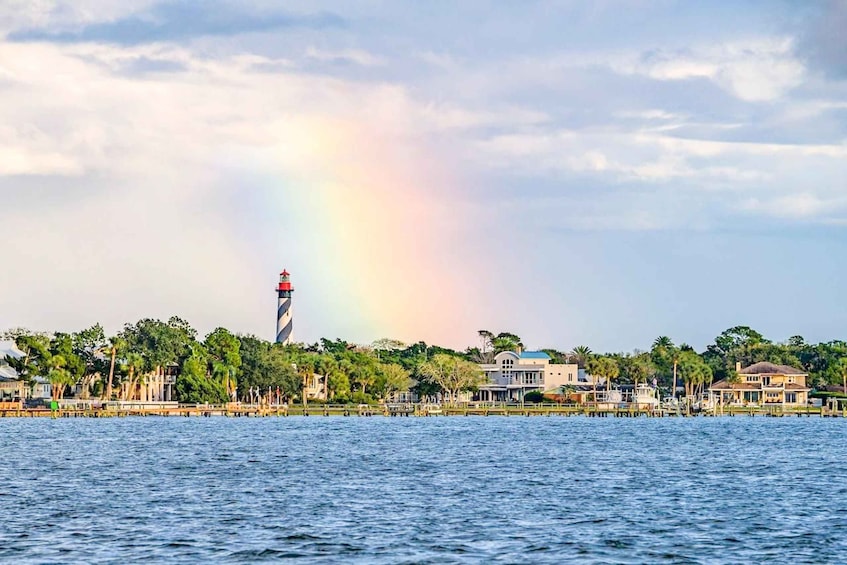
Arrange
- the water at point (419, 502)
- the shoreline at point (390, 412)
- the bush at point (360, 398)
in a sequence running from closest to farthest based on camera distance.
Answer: the water at point (419, 502) < the shoreline at point (390, 412) < the bush at point (360, 398)

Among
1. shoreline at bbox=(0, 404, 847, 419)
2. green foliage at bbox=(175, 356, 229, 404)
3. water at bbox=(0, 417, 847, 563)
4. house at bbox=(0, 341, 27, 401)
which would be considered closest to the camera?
water at bbox=(0, 417, 847, 563)

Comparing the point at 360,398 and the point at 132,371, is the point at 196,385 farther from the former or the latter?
the point at 360,398

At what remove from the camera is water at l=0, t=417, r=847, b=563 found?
125 ft

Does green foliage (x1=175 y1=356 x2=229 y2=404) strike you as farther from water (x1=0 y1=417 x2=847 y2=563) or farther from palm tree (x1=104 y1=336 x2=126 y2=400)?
water (x1=0 y1=417 x2=847 y2=563)

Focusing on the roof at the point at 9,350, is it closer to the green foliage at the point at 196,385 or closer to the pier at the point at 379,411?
the pier at the point at 379,411

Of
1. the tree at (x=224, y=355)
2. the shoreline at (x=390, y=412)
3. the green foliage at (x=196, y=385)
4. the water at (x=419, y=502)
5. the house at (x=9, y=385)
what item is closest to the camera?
the water at (x=419, y=502)

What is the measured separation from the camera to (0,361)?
186m

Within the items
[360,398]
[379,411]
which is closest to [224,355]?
[360,398]

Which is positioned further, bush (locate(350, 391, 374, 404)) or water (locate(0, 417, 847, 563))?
bush (locate(350, 391, 374, 404))

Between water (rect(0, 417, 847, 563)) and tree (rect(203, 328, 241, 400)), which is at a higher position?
tree (rect(203, 328, 241, 400))

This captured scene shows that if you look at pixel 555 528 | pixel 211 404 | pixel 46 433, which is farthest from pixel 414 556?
pixel 211 404

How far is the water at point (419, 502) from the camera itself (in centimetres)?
3806

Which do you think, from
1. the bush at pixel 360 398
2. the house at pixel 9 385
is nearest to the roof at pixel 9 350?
the house at pixel 9 385

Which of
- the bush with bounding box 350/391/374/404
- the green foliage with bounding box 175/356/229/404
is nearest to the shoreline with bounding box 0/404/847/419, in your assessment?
the green foliage with bounding box 175/356/229/404
